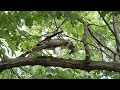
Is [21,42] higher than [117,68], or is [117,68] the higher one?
[21,42]

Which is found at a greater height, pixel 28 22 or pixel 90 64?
pixel 28 22

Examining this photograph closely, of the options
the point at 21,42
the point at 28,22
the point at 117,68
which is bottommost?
the point at 117,68

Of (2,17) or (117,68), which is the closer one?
(117,68)

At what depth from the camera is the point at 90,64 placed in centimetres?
186

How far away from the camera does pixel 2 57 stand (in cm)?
191
